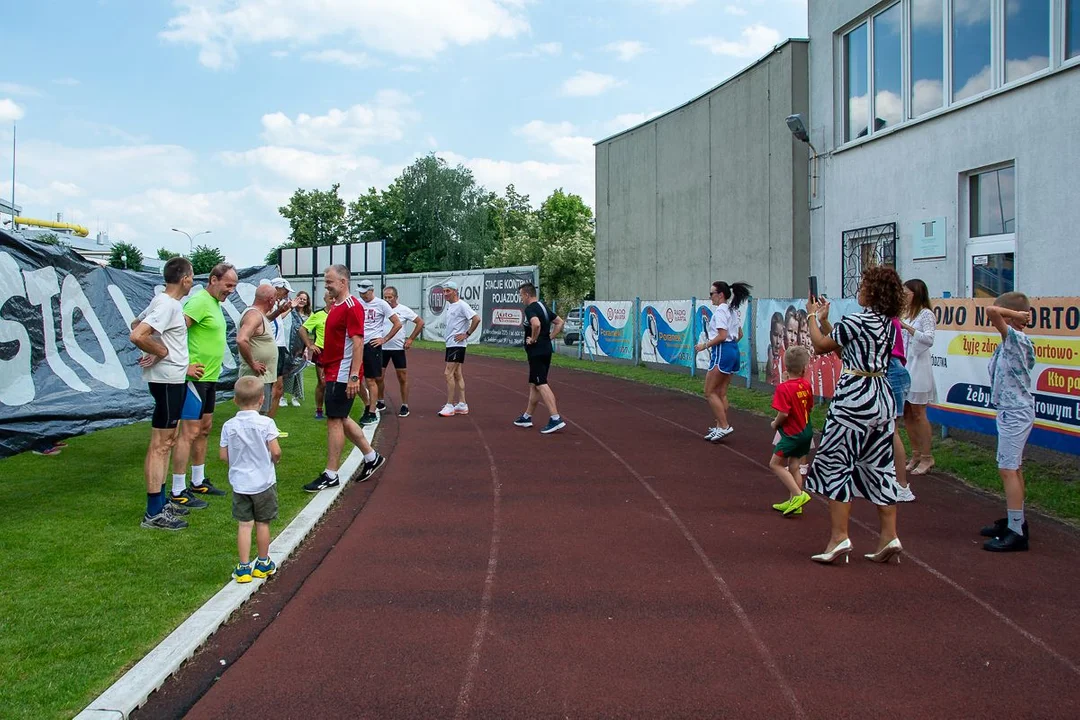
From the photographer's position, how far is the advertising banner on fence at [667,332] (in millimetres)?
20109

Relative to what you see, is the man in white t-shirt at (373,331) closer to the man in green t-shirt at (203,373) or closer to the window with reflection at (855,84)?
the man in green t-shirt at (203,373)

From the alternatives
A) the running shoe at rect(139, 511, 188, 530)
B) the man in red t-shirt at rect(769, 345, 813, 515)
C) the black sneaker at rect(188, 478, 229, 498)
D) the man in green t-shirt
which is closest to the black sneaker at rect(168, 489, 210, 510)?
the man in green t-shirt

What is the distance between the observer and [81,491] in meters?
8.04

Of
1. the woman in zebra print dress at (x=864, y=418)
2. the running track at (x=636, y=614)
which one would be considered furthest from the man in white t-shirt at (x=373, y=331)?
the woman in zebra print dress at (x=864, y=418)

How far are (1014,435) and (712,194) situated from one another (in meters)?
18.0

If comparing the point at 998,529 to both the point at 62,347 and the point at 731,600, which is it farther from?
the point at 62,347

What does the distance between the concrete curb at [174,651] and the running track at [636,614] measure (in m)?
0.08

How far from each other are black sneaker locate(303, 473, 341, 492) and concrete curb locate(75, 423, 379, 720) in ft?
5.18

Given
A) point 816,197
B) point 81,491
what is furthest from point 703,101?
point 81,491

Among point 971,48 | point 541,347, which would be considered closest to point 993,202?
point 971,48

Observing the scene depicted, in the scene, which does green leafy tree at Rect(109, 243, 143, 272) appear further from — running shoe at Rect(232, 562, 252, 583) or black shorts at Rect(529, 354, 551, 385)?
running shoe at Rect(232, 562, 252, 583)

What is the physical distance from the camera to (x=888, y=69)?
16.6 m

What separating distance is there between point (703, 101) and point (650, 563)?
20.3 metres

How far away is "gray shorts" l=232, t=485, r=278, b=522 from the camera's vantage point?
5.73m
